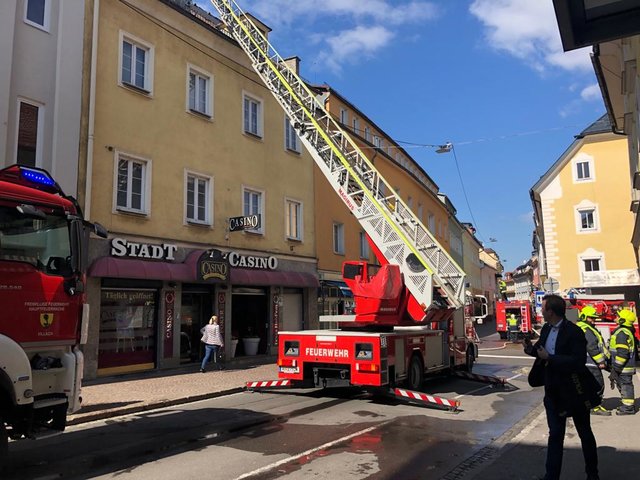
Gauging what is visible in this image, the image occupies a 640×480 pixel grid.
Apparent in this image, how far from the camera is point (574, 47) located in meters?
3.24

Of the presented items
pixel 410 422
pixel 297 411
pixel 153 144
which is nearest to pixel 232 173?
pixel 153 144

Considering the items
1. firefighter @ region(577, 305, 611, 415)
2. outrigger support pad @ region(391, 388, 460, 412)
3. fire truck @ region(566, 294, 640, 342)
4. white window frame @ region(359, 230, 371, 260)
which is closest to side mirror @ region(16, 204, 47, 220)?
outrigger support pad @ region(391, 388, 460, 412)

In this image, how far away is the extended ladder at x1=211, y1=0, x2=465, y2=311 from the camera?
461 inches

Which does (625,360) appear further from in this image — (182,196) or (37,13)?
(37,13)

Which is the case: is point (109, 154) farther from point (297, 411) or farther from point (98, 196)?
point (297, 411)

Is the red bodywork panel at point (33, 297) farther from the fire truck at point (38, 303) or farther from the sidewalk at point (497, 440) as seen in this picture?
the sidewalk at point (497, 440)

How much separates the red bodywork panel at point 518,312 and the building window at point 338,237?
1352 centimetres

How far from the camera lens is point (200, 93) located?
17500mm

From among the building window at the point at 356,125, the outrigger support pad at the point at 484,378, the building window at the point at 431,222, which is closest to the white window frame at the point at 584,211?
the building window at the point at 431,222

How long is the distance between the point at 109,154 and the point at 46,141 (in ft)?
5.40

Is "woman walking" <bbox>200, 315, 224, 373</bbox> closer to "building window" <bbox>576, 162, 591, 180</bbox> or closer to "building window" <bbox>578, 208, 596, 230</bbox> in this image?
"building window" <bbox>578, 208, 596, 230</bbox>

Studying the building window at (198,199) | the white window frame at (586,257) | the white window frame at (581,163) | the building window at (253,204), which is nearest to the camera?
the building window at (198,199)

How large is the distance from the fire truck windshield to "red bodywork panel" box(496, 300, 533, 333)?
29.6 metres

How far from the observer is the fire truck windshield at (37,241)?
5480 mm
